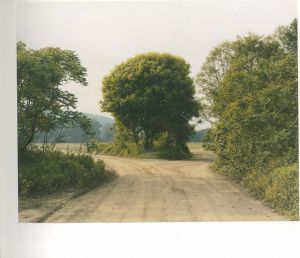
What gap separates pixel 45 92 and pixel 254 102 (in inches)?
102

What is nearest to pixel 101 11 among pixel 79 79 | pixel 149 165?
pixel 79 79

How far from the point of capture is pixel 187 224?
6371 mm

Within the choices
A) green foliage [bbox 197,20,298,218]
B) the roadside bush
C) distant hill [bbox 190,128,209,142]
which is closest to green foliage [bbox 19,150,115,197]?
distant hill [bbox 190,128,209,142]

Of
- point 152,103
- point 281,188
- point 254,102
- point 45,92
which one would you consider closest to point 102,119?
point 152,103

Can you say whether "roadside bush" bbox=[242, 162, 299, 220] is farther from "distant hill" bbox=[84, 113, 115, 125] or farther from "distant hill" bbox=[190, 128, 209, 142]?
"distant hill" bbox=[84, 113, 115, 125]

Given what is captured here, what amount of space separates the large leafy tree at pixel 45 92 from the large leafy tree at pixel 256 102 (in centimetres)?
159

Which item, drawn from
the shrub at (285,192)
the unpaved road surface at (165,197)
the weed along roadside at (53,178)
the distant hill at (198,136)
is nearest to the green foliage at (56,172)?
the weed along roadside at (53,178)

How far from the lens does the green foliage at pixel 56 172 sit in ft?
21.5

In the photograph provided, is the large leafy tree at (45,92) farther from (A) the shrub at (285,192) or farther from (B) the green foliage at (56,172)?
(A) the shrub at (285,192)

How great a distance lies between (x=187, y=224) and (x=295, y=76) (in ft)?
7.25

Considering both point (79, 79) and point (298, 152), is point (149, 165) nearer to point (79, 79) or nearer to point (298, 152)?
point (79, 79)

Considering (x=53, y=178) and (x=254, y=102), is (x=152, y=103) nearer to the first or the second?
(x=254, y=102)

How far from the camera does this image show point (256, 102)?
21.8 feet

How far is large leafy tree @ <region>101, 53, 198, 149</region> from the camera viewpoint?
665 centimetres
